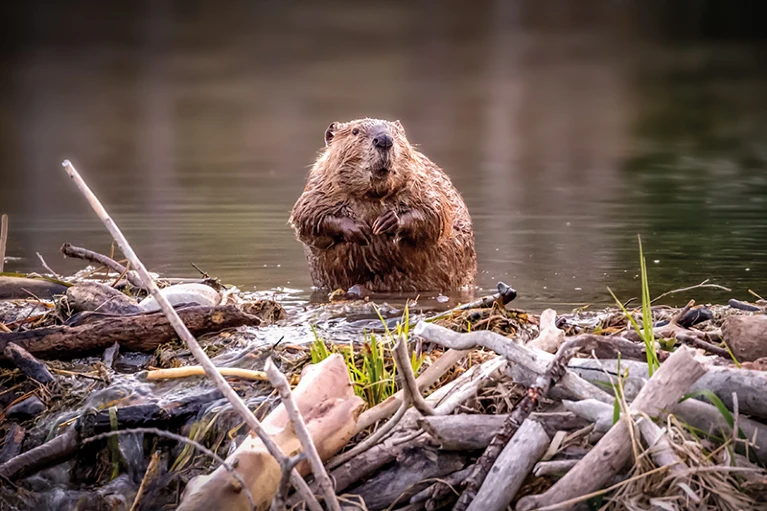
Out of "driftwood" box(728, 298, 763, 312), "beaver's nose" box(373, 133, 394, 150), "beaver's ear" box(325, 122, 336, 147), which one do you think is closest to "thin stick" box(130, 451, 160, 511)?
"driftwood" box(728, 298, 763, 312)

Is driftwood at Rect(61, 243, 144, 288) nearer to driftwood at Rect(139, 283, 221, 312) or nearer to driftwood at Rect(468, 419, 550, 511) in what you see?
driftwood at Rect(139, 283, 221, 312)

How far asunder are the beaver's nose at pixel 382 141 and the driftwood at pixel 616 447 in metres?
2.83

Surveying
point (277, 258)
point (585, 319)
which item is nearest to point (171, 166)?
point (277, 258)

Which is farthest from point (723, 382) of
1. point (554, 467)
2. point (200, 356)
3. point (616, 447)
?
point (200, 356)

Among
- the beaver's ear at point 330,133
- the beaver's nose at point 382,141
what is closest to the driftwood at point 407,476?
the beaver's nose at point 382,141

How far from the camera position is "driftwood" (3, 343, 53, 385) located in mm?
3342

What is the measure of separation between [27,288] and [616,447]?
10.0 feet

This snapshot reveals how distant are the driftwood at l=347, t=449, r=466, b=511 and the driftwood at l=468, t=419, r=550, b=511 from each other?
0.21 m

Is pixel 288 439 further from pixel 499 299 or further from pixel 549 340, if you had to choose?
pixel 499 299

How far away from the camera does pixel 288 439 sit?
2627 mm

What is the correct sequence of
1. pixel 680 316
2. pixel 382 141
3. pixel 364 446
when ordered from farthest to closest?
pixel 382 141, pixel 680 316, pixel 364 446

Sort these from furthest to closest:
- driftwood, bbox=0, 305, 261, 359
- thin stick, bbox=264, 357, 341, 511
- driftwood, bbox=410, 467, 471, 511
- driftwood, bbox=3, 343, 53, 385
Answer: driftwood, bbox=0, 305, 261, 359
driftwood, bbox=3, 343, 53, 385
driftwood, bbox=410, 467, 471, 511
thin stick, bbox=264, 357, 341, 511

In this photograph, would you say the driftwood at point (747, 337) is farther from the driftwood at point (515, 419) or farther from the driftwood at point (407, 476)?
the driftwood at point (407, 476)

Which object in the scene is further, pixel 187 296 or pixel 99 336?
pixel 187 296
